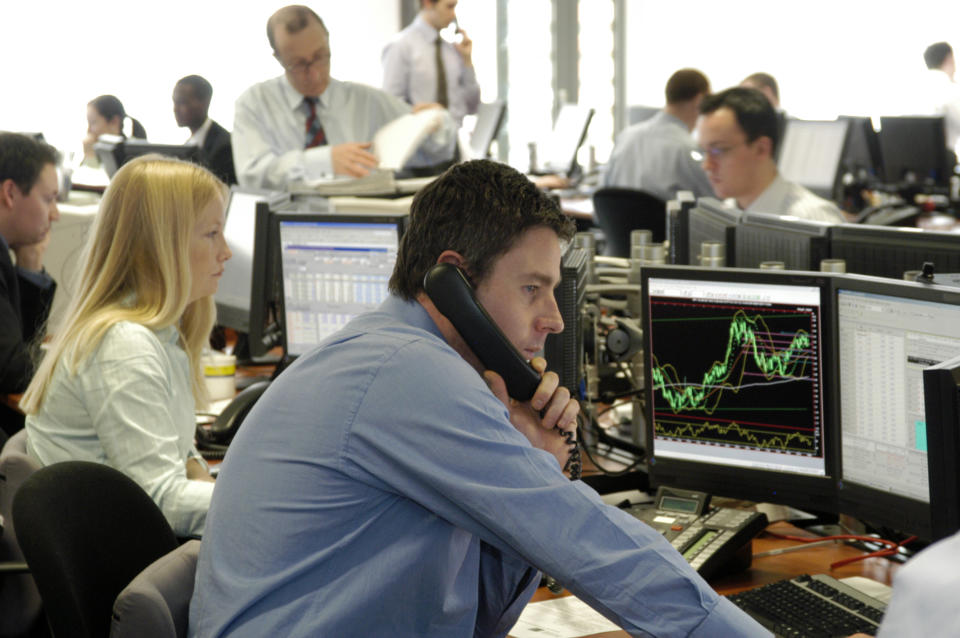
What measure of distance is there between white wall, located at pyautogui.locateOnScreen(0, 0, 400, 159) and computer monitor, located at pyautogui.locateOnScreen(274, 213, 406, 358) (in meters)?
5.37

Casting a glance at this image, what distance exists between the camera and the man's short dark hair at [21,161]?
3.71m

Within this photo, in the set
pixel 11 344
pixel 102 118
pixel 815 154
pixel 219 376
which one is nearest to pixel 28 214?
pixel 11 344

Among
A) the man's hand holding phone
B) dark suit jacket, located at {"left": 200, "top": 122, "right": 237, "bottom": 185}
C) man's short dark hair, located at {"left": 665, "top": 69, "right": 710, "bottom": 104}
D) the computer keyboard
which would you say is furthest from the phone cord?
man's short dark hair, located at {"left": 665, "top": 69, "right": 710, "bottom": 104}

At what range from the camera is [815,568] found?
1987mm

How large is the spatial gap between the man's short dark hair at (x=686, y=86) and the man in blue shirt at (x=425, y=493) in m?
4.50

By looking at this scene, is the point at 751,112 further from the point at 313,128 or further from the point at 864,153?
the point at 864,153

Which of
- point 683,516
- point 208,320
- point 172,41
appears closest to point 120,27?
Result: point 172,41

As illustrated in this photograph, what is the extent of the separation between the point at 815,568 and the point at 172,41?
7202 mm

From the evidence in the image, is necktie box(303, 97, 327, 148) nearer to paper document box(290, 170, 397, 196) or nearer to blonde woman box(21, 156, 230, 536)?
paper document box(290, 170, 397, 196)

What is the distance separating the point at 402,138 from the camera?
390cm

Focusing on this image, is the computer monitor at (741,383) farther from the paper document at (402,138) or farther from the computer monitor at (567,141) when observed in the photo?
the computer monitor at (567,141)

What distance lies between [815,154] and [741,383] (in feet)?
15.0

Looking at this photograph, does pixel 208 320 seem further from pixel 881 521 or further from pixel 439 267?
pixel 881 521

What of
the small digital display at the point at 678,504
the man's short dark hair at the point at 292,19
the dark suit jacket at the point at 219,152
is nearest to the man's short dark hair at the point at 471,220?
the small digital display at the point at 678,504
